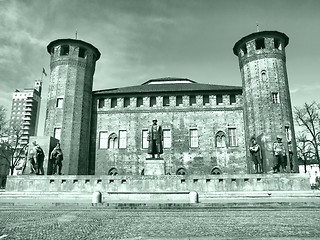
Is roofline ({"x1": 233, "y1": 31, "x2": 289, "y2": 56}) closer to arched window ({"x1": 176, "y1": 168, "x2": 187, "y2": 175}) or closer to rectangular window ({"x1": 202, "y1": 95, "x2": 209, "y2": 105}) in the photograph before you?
rectangular window ({"x1": 202, "y1": 95, "x2": 209, "y2": 105})

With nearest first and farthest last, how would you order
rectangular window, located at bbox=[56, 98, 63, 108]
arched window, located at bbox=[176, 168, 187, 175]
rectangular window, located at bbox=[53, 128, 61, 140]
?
rectangular window, located at bbox=[53, 128, 61, 140] → arched window, located at bbox=[176, 168, 187, 175] → rectangular window, located at bbox=[56, 98, 63, 108]

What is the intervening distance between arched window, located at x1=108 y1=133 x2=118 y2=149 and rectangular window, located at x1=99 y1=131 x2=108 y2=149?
1.42ft

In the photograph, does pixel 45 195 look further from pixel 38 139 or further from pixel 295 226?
pixel 295 226

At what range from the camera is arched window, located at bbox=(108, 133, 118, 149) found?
31.0 metres

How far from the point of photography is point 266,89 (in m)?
28.1

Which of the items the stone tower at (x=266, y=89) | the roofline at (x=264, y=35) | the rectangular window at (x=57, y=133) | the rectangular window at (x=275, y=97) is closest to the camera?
the stone tower at (x=266, y=89)

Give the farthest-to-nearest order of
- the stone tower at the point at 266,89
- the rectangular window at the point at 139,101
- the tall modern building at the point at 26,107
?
the tall modern building at the point at 26,107, the rectangular window at the point at 139,101, the stone tower at the point at 266,89

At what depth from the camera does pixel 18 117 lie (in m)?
97.8

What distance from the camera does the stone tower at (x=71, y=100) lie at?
28.6 meters

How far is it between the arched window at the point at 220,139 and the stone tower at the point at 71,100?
46.6 feet

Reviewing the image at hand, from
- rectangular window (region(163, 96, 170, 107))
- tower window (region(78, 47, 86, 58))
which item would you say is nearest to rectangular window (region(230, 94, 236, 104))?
rectangular window (region(163, 96, 170, 107))

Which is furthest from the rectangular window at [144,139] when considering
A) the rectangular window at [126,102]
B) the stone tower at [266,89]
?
the stone tower at [266,89]

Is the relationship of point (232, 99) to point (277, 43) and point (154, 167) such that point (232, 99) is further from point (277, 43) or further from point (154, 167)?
point (154, 167)

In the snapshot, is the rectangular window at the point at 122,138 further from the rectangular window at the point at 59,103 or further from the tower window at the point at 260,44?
the tower window at the point at 260,44
